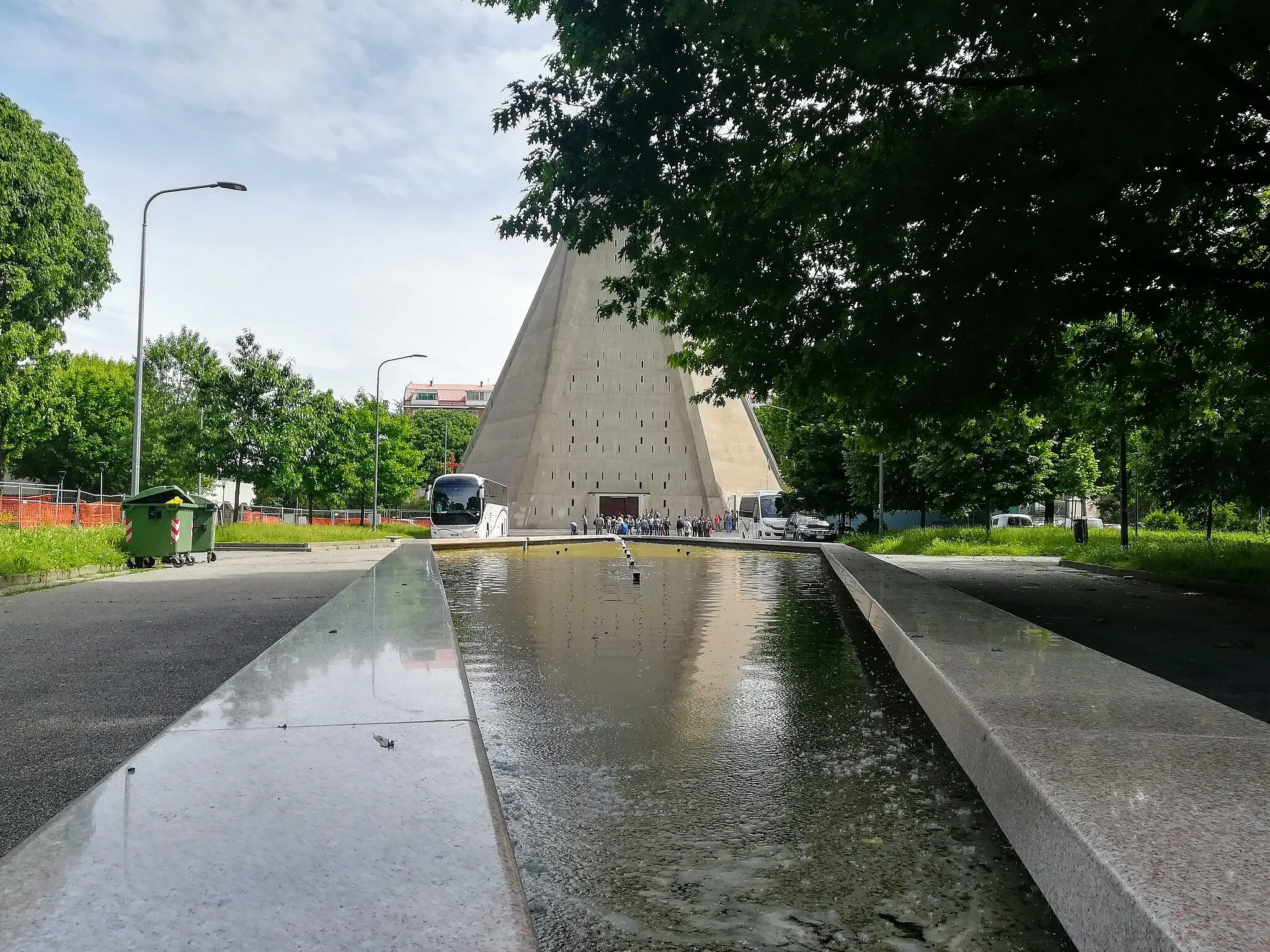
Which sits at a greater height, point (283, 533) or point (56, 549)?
point (56, 549)

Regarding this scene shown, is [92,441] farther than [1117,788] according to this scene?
Yes

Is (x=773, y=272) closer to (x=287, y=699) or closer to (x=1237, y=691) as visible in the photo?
(x=1237, y=691)

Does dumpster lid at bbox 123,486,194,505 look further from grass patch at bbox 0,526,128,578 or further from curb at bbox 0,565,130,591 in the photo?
curb at bbox 0,565,130,591

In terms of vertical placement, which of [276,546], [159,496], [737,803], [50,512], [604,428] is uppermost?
[604,428]

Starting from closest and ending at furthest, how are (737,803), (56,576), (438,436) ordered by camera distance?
(737,803) → (56,576) → (438,436)

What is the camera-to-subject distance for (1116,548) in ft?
77.0

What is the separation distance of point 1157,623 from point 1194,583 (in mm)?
5820

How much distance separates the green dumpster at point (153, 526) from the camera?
20422 millimetres

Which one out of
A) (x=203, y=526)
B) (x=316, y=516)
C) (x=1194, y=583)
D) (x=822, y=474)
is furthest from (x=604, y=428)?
(x=1194, y=583)

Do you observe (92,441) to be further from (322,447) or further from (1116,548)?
(1116,548)

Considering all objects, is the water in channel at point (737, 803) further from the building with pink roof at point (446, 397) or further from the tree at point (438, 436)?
the building with pink roof at point (446, 397)

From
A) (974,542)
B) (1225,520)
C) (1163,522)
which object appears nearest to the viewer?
(974,542)

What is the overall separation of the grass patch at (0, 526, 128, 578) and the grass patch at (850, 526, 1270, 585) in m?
19.0

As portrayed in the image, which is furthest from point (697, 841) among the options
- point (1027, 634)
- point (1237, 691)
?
point (1237, 691)
